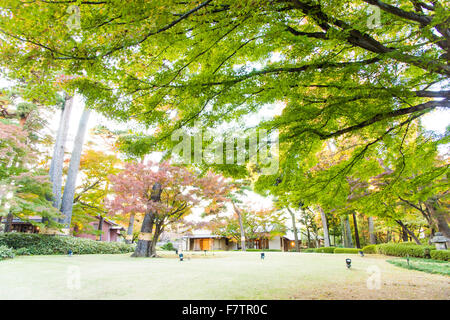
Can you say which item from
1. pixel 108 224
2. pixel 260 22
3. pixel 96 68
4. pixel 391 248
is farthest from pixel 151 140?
pixel 108 224

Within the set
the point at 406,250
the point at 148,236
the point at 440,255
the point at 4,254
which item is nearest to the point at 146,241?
the point at 148,236

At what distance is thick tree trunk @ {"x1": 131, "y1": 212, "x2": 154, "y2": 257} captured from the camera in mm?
13109

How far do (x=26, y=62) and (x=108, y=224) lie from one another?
106ft

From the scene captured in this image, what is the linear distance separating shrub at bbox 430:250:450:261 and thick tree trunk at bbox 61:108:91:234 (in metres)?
19.6

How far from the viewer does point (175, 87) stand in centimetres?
326

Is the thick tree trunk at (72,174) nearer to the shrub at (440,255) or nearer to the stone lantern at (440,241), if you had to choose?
the shrub at (440,255)

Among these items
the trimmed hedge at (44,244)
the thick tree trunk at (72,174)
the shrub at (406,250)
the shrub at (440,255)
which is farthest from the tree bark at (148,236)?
the shrub at (440,255)

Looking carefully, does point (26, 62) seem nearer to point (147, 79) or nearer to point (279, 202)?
point (147, 79)

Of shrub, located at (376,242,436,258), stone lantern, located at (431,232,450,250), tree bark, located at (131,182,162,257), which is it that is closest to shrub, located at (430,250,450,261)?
stone lantern, located at (431,232,450,250)

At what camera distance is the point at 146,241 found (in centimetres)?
1333

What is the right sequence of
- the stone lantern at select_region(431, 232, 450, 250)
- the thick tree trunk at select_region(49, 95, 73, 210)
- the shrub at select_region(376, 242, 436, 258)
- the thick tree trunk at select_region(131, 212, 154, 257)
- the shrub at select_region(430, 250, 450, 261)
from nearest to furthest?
the shrub at select_region(430, 250, 450, 261), the stone lantern at select_region(431, 232, 450, 250), the shrub at select_region(376, 242, 436, 258), the thick tree trunk at select_region(131, 212, 154, 257), the thick tree trunk at select_region(49, 95, 73, 210)

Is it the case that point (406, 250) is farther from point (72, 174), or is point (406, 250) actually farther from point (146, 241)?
point (72, 174)

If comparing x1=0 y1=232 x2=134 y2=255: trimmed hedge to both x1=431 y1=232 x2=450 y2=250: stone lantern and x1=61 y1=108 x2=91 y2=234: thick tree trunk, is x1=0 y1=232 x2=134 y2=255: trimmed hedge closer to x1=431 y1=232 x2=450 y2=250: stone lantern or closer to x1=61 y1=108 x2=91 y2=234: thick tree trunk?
x1=61 y1=108 x2=91 y2=234: thick tree trunk
